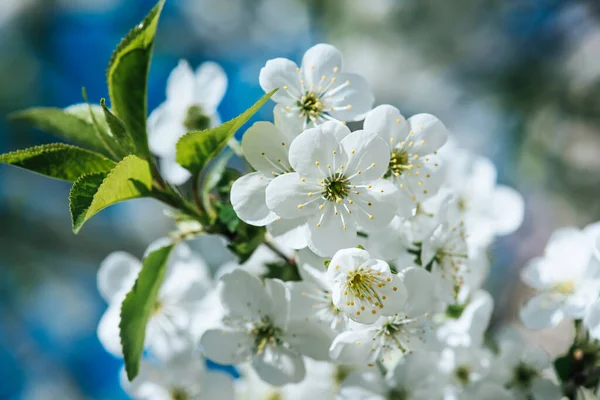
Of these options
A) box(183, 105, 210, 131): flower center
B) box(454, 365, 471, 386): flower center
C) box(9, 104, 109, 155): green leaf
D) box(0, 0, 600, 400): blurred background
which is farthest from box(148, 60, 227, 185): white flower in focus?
box(0, 0, 600, 400): blurred background

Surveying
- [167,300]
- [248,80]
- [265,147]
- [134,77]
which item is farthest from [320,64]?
[248,80]

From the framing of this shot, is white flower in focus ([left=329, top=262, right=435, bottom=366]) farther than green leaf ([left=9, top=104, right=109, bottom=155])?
No

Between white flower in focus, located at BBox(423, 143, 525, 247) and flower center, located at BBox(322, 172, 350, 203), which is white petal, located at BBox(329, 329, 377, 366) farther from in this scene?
white flower in focus, located at BBox(423, 143, 525, 247)

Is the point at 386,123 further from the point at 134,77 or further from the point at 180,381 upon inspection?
the point at 180,381

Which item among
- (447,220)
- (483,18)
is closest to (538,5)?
(483,18)

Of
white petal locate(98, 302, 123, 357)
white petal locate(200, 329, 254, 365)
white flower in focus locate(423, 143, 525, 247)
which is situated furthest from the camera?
white flower in focus locate(423, 143, 525, 247)
